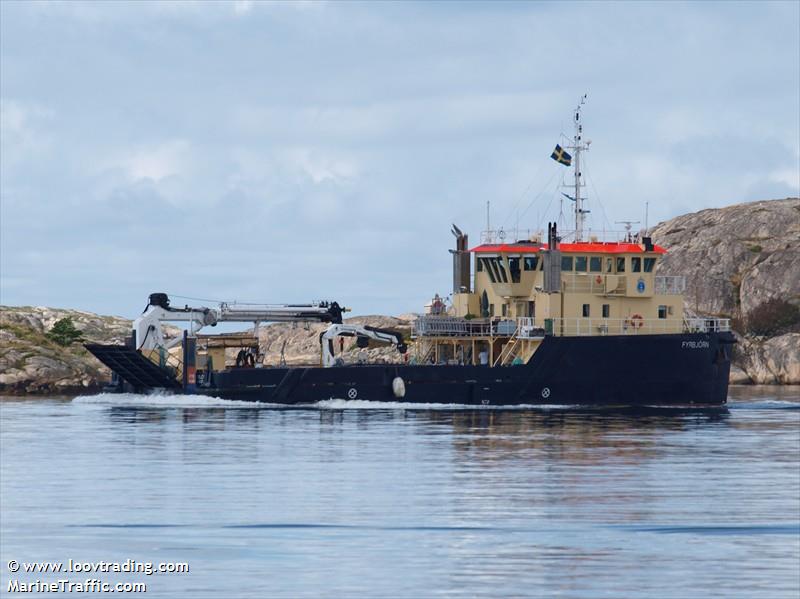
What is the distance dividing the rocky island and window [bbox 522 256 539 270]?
3033 cm

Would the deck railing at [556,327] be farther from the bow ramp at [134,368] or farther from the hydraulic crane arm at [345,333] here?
the bow ramp at [134,368]

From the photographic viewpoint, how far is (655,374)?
57812 mm

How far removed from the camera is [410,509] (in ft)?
91.6

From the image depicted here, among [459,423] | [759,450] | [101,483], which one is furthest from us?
[459,423]

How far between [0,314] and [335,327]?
36.0 m

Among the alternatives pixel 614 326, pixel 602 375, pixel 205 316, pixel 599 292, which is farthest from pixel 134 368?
pixel 614 326

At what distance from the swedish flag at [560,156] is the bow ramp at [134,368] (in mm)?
19166

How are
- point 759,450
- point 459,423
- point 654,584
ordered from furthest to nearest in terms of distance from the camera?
point 459,423 → point 759,450 → point 654,584

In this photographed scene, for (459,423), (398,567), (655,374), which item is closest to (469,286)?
(655,374)

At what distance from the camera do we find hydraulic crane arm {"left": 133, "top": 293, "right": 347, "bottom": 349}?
63.7 m

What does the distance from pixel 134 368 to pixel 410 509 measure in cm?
3633

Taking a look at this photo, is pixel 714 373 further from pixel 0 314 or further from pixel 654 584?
pixel 0 314

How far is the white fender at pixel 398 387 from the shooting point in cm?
5975

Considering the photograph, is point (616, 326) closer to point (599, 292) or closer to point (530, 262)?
point (599, 292)
